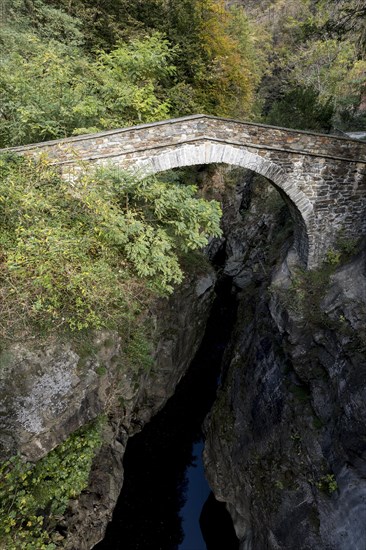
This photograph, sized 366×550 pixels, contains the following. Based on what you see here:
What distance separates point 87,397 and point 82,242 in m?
2.71

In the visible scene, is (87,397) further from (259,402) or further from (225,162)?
(225,162)

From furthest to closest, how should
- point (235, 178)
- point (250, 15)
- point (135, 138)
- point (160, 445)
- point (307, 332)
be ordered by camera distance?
1. point (250, 15)
2. point (235, 178)
3. point (160, 445)
4. point (307, 332)
5. point (135, 138)

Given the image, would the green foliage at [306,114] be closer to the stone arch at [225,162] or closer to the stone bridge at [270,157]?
the stone bridge at [270,157]

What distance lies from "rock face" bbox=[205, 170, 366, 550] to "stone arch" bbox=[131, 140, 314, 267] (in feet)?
5.58

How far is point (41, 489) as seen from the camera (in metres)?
5.48

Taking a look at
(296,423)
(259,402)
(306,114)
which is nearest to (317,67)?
(306,114)

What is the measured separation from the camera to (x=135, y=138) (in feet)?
24.1

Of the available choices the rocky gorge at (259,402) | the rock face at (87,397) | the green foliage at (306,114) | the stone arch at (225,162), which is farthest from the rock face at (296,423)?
the green foliage at (306,114)

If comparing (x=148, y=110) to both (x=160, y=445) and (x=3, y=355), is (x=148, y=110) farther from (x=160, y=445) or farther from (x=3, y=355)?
(x=160, y=445)

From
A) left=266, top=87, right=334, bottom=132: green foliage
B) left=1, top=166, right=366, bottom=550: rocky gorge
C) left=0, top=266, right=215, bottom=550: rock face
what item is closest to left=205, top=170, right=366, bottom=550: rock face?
left=1, top=166, right=366, bottom=550: rocky gorge

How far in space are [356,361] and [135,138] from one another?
20.3 feet

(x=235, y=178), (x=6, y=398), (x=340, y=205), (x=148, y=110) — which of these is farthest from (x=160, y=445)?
(x=235, y=178)

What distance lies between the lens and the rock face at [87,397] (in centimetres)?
534

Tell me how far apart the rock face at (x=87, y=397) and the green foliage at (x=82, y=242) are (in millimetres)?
533
